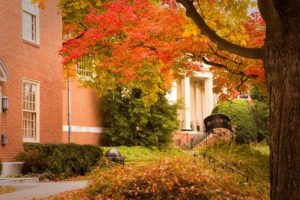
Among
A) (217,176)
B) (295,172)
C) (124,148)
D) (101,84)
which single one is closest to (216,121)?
(217,176)

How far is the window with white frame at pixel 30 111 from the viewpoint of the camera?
1997 centimetres

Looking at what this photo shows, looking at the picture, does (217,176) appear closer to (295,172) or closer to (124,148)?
(295,172)

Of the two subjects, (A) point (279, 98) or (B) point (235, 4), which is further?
(B) point (235, 4)

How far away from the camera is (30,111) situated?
20188mm

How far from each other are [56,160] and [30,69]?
3648 mm

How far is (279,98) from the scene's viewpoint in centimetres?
728

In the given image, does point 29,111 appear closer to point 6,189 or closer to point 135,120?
point 6,189

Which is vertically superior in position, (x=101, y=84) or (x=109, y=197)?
(x=101, y=84)

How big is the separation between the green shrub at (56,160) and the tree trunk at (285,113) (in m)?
11.9

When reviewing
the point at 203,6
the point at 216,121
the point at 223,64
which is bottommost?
the point at 216,121

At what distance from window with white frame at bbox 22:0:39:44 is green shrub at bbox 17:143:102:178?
399 cm

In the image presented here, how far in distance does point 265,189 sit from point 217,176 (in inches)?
64.3

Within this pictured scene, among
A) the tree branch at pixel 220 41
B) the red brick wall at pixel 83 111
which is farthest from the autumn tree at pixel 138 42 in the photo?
the red brick wall at pixel 83 111

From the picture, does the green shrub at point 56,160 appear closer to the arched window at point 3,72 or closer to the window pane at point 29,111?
the window pane at point 29,111
